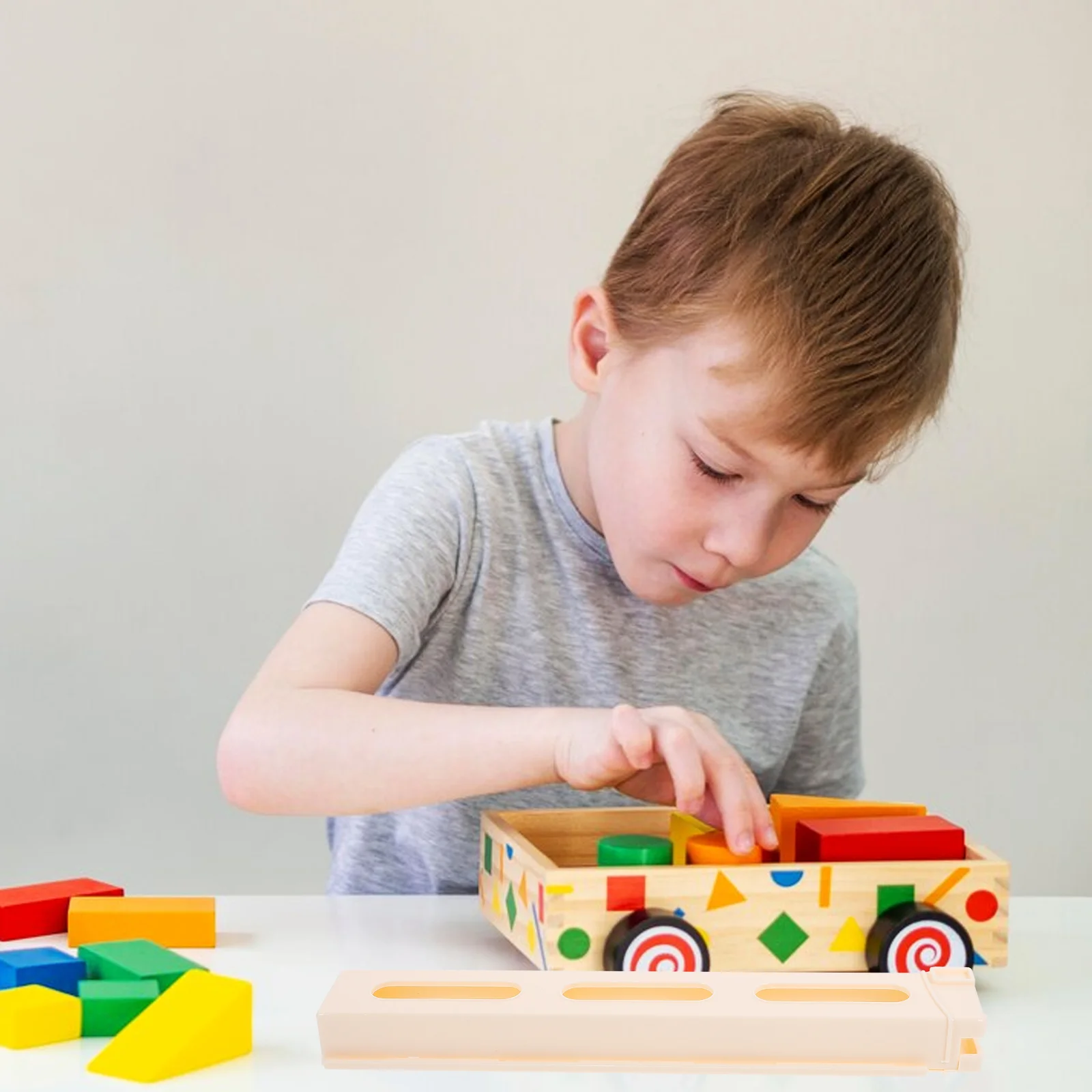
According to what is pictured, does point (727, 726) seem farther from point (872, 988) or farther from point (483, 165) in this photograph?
point (483, 165)

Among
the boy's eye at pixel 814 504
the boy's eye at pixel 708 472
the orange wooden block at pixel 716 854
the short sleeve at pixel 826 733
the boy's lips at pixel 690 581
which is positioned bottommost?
the short sleeve at pixel 826 733

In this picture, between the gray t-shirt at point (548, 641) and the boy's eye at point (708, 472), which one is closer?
the boy's eye at point (708, 472)

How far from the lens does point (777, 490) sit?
81 centimetres

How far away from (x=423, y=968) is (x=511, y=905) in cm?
5

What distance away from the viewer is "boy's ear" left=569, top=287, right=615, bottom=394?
0.92 meters

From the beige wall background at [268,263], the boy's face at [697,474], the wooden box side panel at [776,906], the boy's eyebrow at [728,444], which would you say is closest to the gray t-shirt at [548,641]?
the boy's face at [697,474]

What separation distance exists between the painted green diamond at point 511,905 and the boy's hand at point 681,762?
2.2 inches

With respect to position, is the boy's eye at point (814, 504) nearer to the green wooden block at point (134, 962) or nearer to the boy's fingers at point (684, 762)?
the boy's fingers at point (684, 762)

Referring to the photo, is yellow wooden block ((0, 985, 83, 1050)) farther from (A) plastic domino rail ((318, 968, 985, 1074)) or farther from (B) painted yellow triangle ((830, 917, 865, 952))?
(B) painted yellow triangle ((830, 917, 865, 952))

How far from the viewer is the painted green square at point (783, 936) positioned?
25.5 inches

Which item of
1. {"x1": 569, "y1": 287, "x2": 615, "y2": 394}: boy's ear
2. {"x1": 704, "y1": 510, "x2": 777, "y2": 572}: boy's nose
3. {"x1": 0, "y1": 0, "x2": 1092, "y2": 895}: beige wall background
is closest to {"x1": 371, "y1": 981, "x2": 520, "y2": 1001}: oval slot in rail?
{"x1": 704, "y1": 510, "x2": 777, "y2": 572}: boy's nose

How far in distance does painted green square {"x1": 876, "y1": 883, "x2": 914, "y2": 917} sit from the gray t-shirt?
34 centimetres

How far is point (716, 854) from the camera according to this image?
2.22 feet

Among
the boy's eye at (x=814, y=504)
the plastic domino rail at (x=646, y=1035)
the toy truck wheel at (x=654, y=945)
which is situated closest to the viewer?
the plastic domino rail at (x=646, y=1035)
